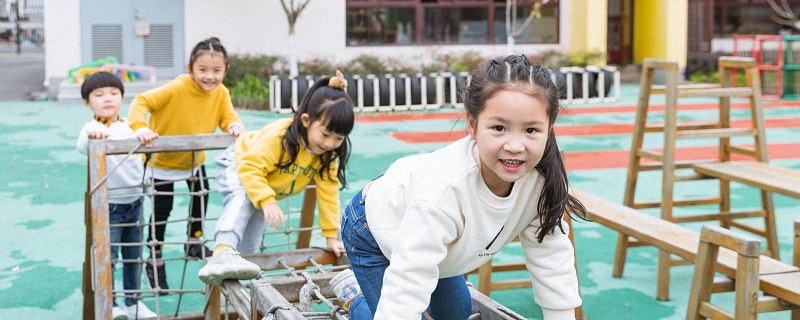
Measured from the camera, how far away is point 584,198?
17.0 ft

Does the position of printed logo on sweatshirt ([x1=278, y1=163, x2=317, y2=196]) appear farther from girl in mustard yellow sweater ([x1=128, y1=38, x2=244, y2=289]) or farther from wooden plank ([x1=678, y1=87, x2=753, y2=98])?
wooden plank ([x1=678, y1=87, x2=753, y2=98])

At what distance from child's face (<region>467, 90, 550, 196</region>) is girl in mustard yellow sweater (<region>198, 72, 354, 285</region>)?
1.45 meters

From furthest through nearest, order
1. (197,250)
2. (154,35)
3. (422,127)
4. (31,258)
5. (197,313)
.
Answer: (154,35) → (422,127) → (31,258) → (197,250) → (197,313)

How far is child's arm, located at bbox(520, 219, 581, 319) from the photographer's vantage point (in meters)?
2.53

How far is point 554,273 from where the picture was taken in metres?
2.55

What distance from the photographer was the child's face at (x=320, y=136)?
3775 millimetres

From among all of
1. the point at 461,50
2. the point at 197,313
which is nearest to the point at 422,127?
the point at 461,50

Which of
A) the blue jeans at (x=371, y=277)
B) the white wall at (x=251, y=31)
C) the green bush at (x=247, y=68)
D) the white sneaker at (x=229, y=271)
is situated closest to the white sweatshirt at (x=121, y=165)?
the white sneaker at (x=229, y=271)

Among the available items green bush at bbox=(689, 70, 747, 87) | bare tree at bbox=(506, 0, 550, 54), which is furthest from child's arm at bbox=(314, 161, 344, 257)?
green bush at bbox=(689, 70, 747, 87)

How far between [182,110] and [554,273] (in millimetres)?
2618

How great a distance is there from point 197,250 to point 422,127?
7842mm

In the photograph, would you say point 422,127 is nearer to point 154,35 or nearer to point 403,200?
point 154,35

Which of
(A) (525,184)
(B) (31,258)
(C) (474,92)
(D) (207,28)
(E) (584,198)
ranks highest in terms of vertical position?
(D) (207,28)

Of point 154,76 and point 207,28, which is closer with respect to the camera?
point 154,76
